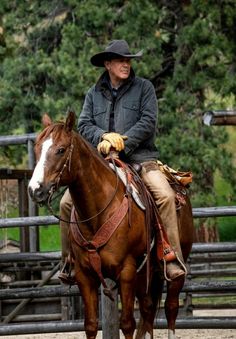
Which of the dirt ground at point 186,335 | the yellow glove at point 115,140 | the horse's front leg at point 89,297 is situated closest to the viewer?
the horse's front leg at point 89,297

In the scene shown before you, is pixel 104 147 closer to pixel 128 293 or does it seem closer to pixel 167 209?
pixel 167 209

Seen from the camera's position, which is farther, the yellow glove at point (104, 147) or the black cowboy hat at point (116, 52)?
the black cowboy hat at point (116, 52)

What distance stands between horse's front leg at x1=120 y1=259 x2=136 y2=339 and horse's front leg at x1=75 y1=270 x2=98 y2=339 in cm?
22

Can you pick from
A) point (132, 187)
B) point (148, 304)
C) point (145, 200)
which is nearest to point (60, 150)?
point (132, 187)

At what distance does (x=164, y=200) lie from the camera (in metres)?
8.59

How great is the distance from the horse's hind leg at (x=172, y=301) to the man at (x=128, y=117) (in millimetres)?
339

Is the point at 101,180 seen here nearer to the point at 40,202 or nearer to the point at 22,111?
the point at 40,202

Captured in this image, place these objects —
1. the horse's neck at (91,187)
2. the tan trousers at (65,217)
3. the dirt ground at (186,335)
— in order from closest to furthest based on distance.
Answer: the horse's neck at (91,187) < the tan trousers at (65,217) < the dirt ground at (186,335)

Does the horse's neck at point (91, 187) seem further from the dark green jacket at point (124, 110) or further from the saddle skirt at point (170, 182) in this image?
the dark green jacket at point (124, 110)

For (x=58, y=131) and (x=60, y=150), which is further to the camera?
(x=58, y=131)

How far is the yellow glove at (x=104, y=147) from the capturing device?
27.1 feet

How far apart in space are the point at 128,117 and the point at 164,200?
2.41 feet

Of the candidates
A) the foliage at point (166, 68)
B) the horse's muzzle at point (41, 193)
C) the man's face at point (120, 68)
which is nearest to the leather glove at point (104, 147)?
the man's face at point (120, 68)

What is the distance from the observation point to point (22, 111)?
2022cm
